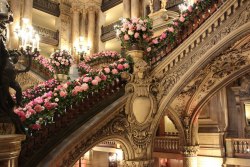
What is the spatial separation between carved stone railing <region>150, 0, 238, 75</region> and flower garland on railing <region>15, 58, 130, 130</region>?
851mm

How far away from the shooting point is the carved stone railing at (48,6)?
1761cm

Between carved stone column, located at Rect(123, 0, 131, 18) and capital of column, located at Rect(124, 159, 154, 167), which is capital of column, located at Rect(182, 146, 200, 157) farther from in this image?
carved stone column, located at Rect(123, 0, 131, 18)

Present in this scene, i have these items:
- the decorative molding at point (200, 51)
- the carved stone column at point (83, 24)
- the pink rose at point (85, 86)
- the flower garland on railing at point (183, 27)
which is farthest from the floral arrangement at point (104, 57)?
the pink rose at point (85, 86)

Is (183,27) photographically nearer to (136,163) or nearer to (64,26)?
(136,163)

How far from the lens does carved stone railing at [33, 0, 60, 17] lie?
17.6 m

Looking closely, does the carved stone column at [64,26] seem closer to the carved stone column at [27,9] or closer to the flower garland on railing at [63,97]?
the carved stone column at [27,9]

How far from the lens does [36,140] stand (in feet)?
13.1

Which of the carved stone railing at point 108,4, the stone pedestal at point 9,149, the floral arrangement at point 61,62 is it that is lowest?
the stone pedestal at point 9,149

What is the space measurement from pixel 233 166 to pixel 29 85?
9.44 metres

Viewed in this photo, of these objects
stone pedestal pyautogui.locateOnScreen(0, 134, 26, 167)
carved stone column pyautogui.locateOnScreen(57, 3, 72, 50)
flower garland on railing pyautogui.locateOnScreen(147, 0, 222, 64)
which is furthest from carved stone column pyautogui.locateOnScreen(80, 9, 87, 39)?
stone pedestal pyautogui.locateOnScreen(0, 134, 26, 167)

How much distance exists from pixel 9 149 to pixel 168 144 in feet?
25.9

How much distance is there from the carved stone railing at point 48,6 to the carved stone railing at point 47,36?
129 centimetres

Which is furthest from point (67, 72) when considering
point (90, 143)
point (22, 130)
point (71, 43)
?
point (71, 43)

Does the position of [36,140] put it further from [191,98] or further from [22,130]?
[191,98]
